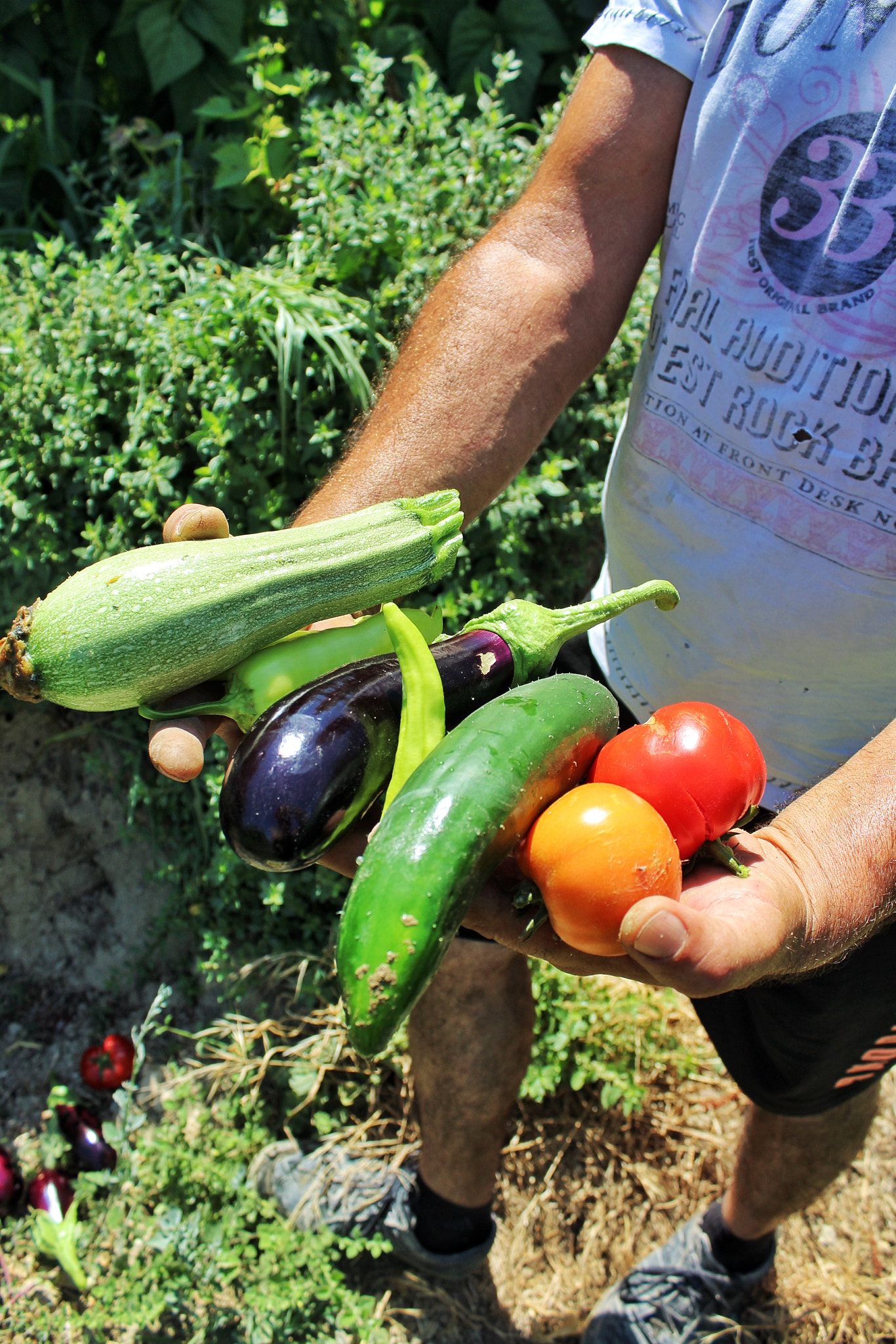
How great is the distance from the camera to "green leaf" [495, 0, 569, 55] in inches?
163

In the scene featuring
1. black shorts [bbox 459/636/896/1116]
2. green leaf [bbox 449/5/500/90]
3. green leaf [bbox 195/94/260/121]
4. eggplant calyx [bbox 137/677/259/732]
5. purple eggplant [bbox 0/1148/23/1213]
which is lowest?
purple eggplant [bbox 0/1148/23/1213]

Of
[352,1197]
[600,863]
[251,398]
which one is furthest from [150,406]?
[352,1197]

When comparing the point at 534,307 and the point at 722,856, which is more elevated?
the point at 534,307

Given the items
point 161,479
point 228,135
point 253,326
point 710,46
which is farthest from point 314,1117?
point 228,135

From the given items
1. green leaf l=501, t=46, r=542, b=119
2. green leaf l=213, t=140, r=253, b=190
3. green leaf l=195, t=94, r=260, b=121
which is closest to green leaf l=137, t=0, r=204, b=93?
green leaf l=195, t=94, r=260, b=121

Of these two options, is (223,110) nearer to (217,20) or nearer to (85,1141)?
(217,20)

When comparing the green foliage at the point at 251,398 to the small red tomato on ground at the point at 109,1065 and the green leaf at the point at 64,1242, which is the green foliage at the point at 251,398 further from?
the green leaf at the point at 64,1242

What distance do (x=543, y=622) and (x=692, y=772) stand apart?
17.1 inches

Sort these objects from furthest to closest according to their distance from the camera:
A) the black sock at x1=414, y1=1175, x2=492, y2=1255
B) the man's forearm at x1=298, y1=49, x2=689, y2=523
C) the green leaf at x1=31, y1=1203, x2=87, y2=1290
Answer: the black sock at x1=414, y1=1175, x2=492, y2=1255 → the green leaf at x1=31, y1=1203, x2=87, y2=1290 → the man's forearm at x1=298, y1=49, x2=689, y2=523

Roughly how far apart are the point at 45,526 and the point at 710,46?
8.04ft

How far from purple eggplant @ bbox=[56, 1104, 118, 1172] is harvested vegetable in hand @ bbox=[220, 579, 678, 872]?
2236 mm

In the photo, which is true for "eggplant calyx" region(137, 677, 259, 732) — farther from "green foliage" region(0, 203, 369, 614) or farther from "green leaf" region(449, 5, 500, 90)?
"green leaf" region(449, 5, 500, 90)

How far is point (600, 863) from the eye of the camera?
4.01 feet

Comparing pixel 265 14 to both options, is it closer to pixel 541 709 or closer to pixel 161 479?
pixel 161 479
